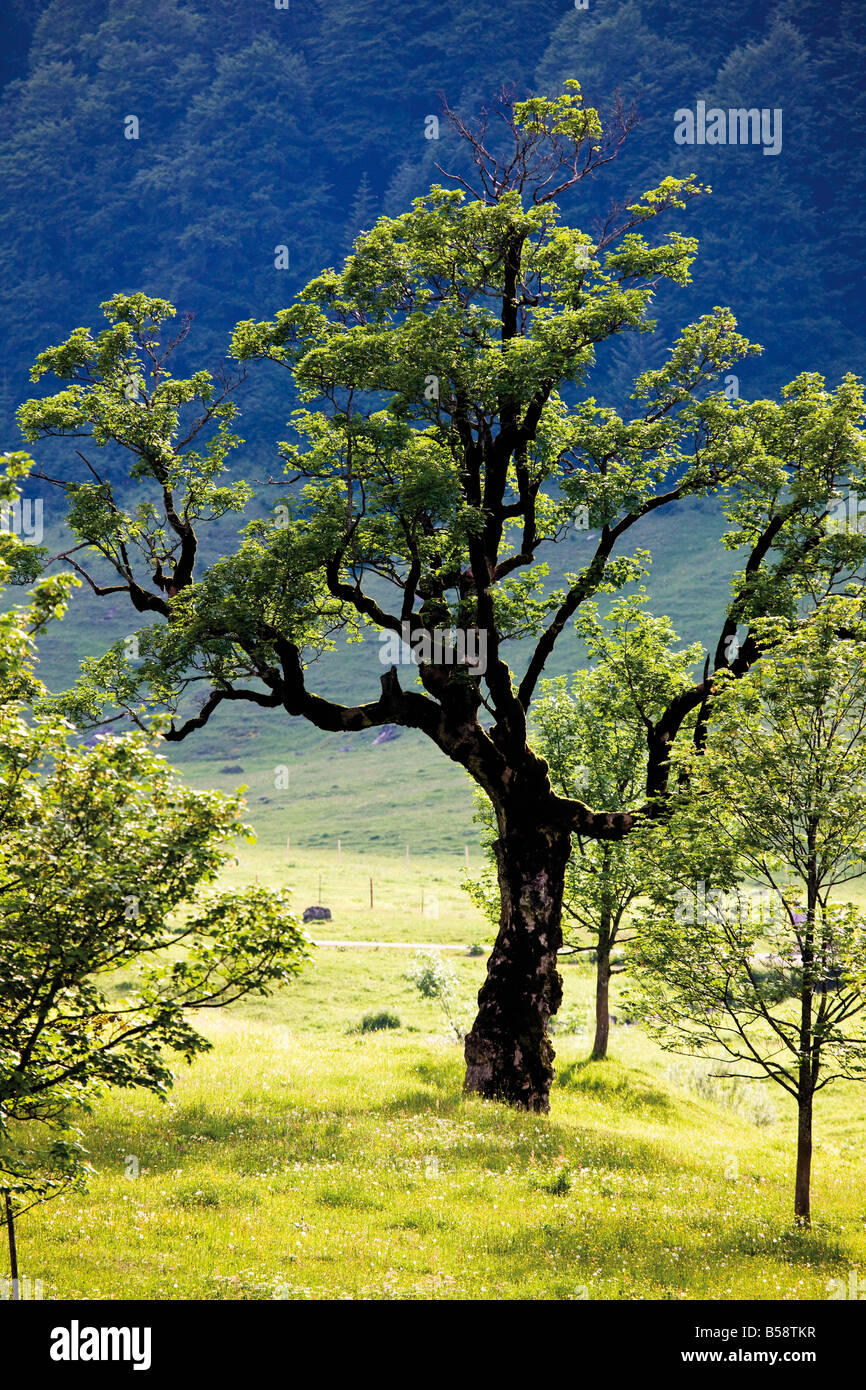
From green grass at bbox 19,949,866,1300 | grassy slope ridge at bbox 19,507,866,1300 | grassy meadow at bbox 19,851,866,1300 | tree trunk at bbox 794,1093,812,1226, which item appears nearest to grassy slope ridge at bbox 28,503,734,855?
grassy slope ridge at bbox 19,507,866,1300

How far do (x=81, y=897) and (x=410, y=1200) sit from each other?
31.6 feet

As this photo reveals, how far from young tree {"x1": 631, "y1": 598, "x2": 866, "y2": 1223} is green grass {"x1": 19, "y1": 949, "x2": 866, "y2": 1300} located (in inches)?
120

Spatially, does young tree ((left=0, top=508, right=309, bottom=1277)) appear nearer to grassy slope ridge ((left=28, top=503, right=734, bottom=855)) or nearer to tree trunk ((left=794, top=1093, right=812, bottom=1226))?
tree trunk ((left=794, top=1093, right=812, bottom=1226))

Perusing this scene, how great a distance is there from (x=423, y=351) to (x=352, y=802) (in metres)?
143

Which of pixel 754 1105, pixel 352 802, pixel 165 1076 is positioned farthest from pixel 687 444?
pixel 352 802

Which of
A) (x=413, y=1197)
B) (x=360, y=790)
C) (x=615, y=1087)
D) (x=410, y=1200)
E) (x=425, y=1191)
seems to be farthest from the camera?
(x=360, y=790)

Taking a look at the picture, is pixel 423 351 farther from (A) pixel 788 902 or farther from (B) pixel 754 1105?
(B) pixel 754 1105

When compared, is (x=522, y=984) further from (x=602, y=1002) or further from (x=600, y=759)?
(x=602, y=1002)

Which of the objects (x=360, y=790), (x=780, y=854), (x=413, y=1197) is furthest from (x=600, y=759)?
(x=360, y=790)

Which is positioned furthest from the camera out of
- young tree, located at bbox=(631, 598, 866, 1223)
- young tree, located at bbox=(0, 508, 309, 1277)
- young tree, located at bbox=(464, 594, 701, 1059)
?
young tree, located at bbox=(464, 594, 701, 1059)

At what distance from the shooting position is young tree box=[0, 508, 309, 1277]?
32.5ft

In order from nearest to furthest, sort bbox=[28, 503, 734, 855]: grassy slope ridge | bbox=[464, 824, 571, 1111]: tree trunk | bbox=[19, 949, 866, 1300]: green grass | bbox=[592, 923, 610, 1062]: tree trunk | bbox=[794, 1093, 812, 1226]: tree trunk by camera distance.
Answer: bbox=[19, 949, 866, 1300]: green grass, bbox=[794, 1093, 812, 1226]: tree trunk, bbox=[464, 824, 571, 1111]: tree trunk, bbox=[592, 923, 610, 1062]: tree trunk, bbox=[28, 503, 734, 855]: grassy slope ridge

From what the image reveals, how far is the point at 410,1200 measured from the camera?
52.3ft
